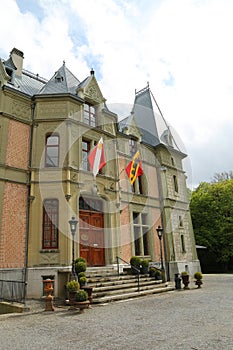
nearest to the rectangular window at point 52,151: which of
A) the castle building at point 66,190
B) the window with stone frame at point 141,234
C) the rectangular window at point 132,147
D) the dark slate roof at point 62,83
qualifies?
the castle building at point 66,190

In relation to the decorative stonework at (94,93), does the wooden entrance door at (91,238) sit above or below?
below

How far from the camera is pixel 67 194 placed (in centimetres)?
1327

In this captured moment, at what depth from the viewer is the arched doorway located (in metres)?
14.0

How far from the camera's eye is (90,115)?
16.5 metres

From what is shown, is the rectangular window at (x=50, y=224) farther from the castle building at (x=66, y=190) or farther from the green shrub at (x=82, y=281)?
the green shrub at (x=82, y=281)

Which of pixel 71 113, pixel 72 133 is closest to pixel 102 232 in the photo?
pixel 72 133

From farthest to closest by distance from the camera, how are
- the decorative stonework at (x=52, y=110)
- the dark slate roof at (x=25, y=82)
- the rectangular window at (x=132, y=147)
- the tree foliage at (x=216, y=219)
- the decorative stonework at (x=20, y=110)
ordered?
the tree foliage at (x=216, y=219), the rectangular window at (x=132, y=147), the dark slate roof at (x=25, y=82), the decorative stonework at (x=52, y=110), the decorative stonework at (x=20, y=110)

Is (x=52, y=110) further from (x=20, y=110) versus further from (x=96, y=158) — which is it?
(x=96, y=158)

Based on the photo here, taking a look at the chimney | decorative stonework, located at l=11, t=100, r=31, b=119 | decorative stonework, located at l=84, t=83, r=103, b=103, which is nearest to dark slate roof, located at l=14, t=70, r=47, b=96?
the chimney

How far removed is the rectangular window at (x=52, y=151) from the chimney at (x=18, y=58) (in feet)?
18.0

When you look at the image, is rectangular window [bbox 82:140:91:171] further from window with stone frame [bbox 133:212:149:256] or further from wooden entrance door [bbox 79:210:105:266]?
window with stone frame [bbox 133:212:149:256]

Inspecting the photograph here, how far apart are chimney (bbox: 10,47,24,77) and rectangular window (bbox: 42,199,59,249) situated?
902 cm

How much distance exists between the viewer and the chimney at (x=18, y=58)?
55.7ft

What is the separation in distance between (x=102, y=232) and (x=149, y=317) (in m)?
7.98
